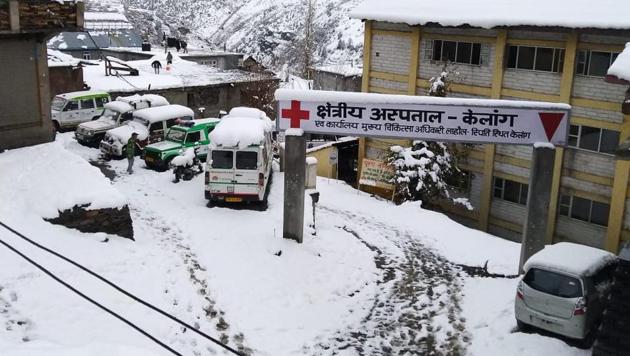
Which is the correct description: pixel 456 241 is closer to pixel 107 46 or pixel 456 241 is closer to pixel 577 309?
pixel 577 309

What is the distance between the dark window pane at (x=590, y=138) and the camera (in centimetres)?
2258

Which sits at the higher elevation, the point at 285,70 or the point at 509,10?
the point at 509,10

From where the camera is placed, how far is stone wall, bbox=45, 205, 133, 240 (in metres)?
15.4

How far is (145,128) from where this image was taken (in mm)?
27312

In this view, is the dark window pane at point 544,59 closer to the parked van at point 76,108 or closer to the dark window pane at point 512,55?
the dark window pane at point 512,55

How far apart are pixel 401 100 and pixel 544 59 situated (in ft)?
33.1

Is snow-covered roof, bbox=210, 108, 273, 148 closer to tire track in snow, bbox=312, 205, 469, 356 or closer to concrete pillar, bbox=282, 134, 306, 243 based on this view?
concrete pillar, bbox=282, 134, 306, 243

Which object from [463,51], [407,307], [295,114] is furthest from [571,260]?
[463,51]

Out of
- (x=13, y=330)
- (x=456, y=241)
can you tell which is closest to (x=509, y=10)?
(x=456, y=241)

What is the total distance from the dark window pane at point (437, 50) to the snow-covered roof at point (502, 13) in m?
1.48


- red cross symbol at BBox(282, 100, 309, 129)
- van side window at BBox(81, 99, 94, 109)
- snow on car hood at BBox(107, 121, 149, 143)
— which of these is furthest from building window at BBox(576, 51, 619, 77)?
van side window at BBox(81, 99, 94, 109)

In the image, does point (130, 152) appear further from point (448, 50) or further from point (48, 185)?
point (448, 50)

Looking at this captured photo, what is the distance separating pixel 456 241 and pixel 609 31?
29.5 ft

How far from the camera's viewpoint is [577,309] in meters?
12.3
